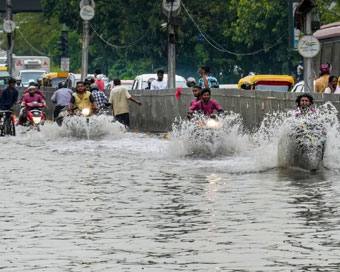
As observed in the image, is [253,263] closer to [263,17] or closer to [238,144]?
[238,144]

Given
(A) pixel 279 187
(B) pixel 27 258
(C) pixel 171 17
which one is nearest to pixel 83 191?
(A) pixel 279 187

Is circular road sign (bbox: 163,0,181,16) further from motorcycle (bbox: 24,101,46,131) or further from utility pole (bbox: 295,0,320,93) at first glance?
utility pole (bbox: 295,0,320,93)

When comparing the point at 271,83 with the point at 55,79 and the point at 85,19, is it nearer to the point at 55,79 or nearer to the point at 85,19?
the point at 85,19

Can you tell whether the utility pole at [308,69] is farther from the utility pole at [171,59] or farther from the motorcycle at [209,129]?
the utility pole at [171,59]

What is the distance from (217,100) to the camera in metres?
35.1

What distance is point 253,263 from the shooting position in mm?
10719

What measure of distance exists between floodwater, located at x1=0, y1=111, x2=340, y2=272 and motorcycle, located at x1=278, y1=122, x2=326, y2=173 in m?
0.17

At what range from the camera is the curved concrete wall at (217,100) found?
29672mm

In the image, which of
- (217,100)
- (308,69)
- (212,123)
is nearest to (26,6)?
(217,100)

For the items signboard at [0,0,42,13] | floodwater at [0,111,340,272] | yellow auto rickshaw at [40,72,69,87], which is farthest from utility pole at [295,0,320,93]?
signboard at [0,0,42,13]

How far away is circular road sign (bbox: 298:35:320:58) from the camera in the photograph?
95.8 ft

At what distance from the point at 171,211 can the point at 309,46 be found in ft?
48.4

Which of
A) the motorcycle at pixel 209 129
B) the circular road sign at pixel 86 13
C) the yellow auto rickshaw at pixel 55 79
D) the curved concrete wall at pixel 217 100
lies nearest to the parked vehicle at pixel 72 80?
the circular road sign at pixel 86 13

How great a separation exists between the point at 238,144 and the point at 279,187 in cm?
719
